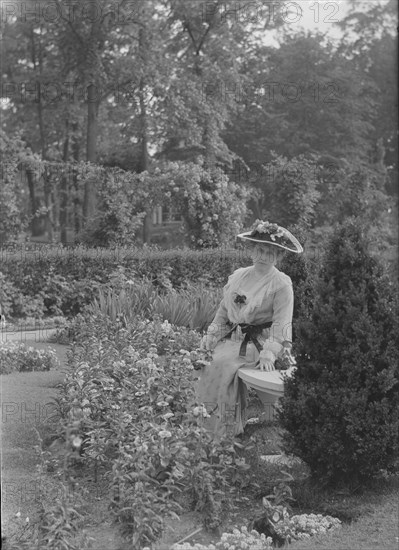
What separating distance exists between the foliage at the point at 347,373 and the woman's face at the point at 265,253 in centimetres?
82

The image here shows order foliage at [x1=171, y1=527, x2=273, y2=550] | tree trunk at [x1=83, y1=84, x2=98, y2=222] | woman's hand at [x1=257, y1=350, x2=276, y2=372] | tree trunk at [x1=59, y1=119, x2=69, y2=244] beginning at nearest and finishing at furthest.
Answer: foliage at [x1=171, y1=527, x2=273, y2=550], woman's hand at [x1=257, y1=350, x2=276, y2=372], tree trunk at [x1=83, y1=84, x2=98, y2=222], tree trunk at [x1=59, y1=119, x2=69, y2=244]

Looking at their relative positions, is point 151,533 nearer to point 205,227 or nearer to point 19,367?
point 19,367

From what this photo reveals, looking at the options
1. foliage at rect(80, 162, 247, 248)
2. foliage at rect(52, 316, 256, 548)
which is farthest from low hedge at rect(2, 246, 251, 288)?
foliage at rect(52, 316, 256, 548)

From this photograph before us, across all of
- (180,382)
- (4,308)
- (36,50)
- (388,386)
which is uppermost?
(36,50)

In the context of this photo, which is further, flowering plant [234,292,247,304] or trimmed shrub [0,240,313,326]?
trimmed shrub [0,240,313,326]

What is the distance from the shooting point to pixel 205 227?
1722cm

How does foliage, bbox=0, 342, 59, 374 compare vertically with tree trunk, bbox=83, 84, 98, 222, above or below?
below

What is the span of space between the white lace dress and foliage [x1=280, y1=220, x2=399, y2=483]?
0.64 m

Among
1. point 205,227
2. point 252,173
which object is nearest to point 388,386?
point 205,227

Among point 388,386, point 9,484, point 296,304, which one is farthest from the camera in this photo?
point 296,304

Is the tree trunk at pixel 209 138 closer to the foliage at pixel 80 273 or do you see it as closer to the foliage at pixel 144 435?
the foliage at pixel 80 273

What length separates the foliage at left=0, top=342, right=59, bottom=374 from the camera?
8156 mm

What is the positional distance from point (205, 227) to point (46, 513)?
13532 millimetres

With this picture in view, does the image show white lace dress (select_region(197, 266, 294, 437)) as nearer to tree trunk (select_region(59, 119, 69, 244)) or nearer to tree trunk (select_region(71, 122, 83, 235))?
tree trunk (select_region(71, 122, 83, 235))
